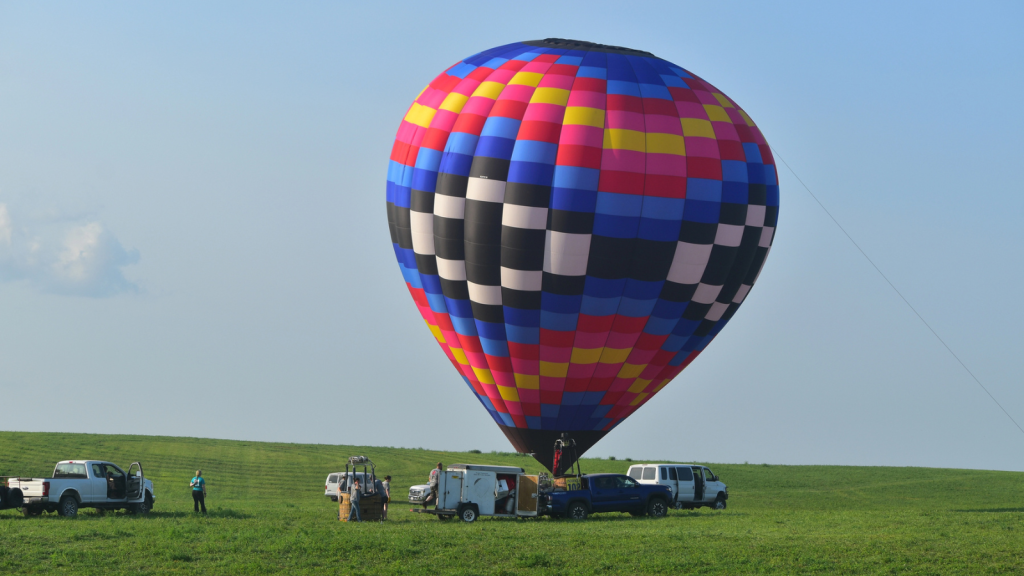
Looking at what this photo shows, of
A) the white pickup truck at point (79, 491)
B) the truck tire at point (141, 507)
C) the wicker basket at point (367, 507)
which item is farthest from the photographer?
the truck tire at point (141, 507)

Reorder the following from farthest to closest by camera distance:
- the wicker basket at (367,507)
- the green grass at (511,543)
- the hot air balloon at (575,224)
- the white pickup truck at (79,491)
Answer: the hot air balloon at (575,224)
the wicker basket at (367,507)
the white pickup truck at (79,491)
the green grass at (511,543)

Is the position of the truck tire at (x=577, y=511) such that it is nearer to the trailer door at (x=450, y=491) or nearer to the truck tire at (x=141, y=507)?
the trailer door at (x=450, y=491)

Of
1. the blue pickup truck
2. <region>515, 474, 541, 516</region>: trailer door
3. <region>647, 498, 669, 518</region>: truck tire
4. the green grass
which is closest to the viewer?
the green grass

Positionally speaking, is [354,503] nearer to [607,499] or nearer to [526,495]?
[526,495]

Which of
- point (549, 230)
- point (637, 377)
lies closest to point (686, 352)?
point (637, 377)

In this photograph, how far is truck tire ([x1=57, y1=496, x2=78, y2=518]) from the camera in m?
29.6

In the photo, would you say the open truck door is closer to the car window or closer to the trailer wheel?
the car window

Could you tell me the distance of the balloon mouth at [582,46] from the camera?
112 ft

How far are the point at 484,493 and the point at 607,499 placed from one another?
13.1ft

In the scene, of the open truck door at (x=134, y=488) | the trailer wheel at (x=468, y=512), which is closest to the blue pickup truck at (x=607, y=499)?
the trailer wheel at (x=468, y=512)

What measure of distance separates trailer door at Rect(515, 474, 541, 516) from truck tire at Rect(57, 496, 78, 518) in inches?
492

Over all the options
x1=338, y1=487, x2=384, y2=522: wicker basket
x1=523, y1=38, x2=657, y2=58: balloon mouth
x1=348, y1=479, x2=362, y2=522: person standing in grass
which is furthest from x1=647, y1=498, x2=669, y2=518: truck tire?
x1=523, y1=38, x2=657, y2=58: balloon mouth

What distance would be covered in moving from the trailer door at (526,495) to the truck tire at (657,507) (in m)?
3.92

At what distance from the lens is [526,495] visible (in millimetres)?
30750
